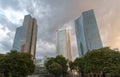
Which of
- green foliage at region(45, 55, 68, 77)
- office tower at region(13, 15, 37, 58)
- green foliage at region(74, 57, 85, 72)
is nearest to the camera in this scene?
green foliage at region(45, 55, 68, 77)

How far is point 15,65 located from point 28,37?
3988 inches

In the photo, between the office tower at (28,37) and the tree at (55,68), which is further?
the office tower at (28,37)

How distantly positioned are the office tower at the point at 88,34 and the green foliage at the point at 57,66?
254ft

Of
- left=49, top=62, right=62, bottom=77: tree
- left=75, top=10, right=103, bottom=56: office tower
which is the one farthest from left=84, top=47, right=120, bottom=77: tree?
left=75, top=10, right=103, bottom=56: office tower

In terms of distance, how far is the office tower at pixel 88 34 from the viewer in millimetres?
133625

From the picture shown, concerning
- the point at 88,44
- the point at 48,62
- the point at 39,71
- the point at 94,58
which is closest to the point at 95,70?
the point at 94,58

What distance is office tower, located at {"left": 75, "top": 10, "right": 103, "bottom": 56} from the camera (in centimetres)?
13362

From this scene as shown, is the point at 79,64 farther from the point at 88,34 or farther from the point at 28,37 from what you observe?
the point at 28,37

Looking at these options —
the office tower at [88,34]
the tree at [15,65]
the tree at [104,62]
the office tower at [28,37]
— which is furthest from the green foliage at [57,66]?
the office tower at [28,37]

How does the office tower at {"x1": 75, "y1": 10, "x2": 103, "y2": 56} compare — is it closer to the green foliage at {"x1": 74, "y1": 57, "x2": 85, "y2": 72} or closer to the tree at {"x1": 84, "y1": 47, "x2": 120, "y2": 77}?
the green foliage at {"x1": 74, "y1": 57, "x2": 85, "y2": 72}

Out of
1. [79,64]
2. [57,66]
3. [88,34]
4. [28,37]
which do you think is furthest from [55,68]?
[28,37]

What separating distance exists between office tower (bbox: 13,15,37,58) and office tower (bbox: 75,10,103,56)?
45.5 m

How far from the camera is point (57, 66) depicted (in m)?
53.2

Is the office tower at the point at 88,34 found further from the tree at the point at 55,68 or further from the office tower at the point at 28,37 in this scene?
the tree at the point at 55,68
